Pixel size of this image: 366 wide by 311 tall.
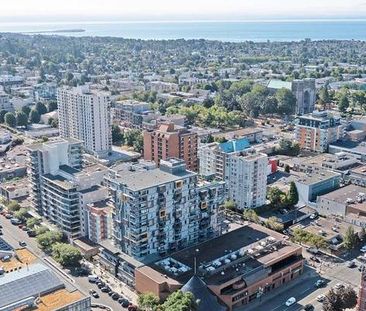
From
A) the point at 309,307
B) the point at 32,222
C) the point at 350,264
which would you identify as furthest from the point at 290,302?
the point at 32,222

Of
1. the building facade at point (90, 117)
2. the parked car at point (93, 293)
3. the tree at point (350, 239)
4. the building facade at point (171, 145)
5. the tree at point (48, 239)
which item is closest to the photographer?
the parked car at point (93, 293)

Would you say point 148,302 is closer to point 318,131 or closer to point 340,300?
point 340,300

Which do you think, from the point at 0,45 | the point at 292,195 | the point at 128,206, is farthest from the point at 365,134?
the point at 0,45

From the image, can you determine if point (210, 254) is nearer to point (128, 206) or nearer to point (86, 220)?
point (128, 206)

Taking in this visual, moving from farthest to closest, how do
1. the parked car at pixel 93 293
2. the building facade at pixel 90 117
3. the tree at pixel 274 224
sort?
the building facade at pixel 90 117 < the tree at pixel 274 224 < the parked car at pixel 93 293

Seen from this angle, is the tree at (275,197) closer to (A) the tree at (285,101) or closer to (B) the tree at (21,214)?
(B) the tree at (21,214)

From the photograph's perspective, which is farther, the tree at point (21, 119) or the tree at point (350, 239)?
the tree at point (21, 119)

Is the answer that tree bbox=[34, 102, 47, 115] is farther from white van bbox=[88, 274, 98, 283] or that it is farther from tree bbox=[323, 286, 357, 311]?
tree bbox=[323, 286, 357, 311]

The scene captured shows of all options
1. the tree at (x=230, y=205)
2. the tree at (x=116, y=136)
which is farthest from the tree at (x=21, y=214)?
the tree at (x=116, y=136)
